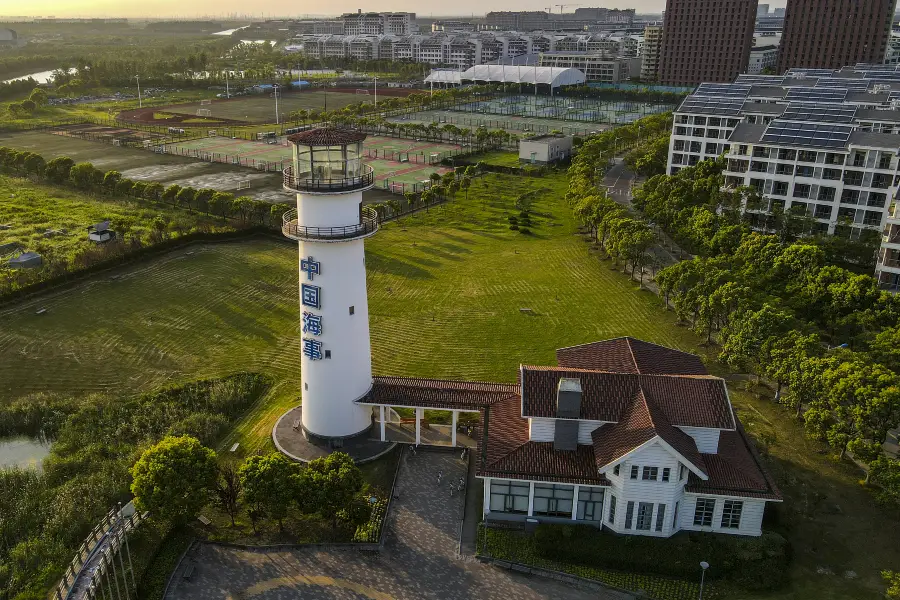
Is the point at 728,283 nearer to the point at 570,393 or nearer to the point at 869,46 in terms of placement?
the point at 570,393

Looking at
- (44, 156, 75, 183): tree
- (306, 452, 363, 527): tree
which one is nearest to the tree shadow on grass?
(306, 452, 363, 527): tree

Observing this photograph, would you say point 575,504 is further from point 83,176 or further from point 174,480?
point 83,176

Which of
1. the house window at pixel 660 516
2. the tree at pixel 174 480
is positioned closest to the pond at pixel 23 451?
the tree at pixel 174 480

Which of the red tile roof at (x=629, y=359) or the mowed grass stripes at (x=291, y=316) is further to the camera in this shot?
the mowed grass stripes at (x=291, y=316)

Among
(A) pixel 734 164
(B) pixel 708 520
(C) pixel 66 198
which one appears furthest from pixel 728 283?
(C) pixel 66 198

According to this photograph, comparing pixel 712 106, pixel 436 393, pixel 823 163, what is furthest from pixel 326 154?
pixel 712 106

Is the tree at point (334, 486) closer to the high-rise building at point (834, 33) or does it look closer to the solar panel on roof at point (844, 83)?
the solar panel on roof at point (844, 83)
